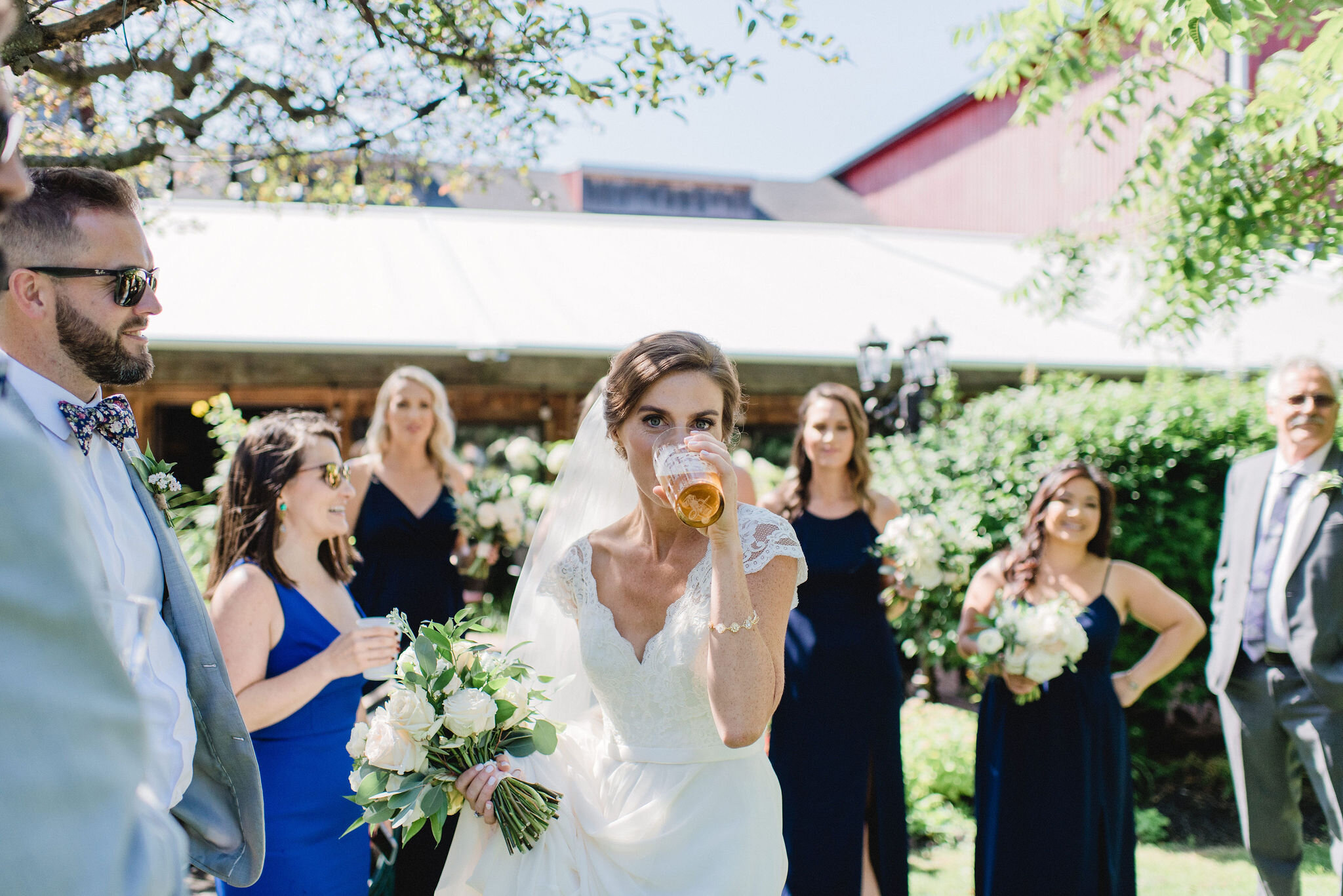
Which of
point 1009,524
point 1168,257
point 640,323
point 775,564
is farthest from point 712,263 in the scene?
point 775,564

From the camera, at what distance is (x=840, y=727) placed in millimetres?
4195

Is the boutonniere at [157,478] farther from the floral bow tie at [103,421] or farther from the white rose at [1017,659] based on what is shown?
the white rose at [1017,659]

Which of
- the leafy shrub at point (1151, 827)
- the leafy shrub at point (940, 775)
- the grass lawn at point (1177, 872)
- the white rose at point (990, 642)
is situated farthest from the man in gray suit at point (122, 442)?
the leafy shrub at point (1151, 827)

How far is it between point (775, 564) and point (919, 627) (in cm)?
471

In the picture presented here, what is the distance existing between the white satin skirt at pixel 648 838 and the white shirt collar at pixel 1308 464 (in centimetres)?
343

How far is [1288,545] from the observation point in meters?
4.30

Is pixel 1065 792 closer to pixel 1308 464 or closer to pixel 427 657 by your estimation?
pixel 1308 464

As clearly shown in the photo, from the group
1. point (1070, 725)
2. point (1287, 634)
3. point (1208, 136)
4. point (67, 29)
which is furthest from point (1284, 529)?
point (67, 29)

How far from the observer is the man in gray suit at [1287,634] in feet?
13.3

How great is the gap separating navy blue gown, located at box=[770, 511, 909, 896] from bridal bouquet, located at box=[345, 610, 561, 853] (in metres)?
1.96

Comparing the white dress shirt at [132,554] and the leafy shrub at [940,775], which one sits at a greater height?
the white dress shirt at [132,554]

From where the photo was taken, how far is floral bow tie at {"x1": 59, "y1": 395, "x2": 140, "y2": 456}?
6.24ft

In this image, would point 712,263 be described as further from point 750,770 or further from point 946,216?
point 750,770

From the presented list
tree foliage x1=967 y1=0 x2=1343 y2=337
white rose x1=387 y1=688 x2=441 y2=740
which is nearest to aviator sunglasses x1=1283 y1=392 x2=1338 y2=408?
tree foliage x1=967 y1=0 x2=1343 y2=337
